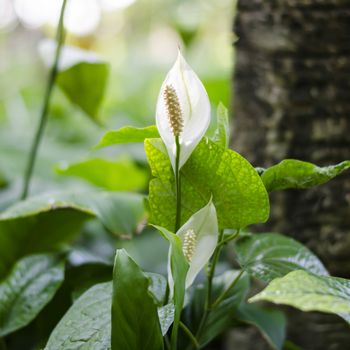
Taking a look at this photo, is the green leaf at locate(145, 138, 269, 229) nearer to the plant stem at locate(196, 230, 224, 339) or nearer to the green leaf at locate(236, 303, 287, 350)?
the plant stem at locate(196, 230, 224, 339)

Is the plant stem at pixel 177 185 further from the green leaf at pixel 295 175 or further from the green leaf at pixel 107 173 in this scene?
the green leaf at pixel 107 173

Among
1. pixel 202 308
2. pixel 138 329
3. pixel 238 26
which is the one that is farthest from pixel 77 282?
pixel 238 26

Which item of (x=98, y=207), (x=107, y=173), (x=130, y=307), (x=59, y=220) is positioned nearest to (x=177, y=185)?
(x=130, y=307)

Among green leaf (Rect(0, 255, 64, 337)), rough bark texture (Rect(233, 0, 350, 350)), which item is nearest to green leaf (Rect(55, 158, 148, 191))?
green leaf (Rect(0, 255, 64, 337))

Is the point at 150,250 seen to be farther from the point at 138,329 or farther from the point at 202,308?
the point at 138,329

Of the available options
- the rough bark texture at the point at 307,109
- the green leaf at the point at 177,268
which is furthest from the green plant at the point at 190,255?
the rough bark texture at the point at 307,109

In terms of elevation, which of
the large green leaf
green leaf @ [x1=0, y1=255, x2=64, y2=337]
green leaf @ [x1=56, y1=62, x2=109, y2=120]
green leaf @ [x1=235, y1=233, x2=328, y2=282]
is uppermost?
green leaf @ [x1=56, y1=62, x2=109, y2=120]

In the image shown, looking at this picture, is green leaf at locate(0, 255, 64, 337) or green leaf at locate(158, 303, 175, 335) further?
green leaf at locate(0, 255, 64, 337)
